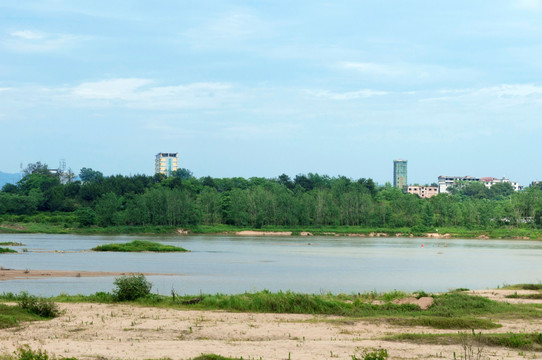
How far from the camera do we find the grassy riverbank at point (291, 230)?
98.4 metres

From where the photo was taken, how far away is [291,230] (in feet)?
362

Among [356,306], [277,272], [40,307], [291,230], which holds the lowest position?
[291,230]

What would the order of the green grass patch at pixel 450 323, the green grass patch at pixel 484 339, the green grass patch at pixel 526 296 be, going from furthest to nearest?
1. the green grass patch at pixel 526 296
2. the green grass patch at pixel 450 323
3. the green grass patch at pixel 484 339

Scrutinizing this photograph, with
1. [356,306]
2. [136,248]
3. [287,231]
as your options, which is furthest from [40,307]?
[287,231]

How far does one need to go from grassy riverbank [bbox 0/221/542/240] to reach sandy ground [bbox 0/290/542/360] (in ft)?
266

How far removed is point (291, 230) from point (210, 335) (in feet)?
313

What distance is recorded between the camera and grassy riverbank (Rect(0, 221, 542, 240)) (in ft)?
323

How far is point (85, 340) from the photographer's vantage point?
47.7ft

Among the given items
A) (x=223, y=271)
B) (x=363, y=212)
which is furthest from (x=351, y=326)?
(x=363, y=212)

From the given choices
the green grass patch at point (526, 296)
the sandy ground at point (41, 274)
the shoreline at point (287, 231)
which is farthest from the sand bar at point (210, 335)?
the shoreline at point (287, 231)

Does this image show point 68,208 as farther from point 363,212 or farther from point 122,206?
point 363,212

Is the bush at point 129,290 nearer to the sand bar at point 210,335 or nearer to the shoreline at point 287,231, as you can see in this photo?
the sand bar at point 210,335

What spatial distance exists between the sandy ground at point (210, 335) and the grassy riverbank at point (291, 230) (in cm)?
8108

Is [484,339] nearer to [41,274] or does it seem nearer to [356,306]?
[356,306]
